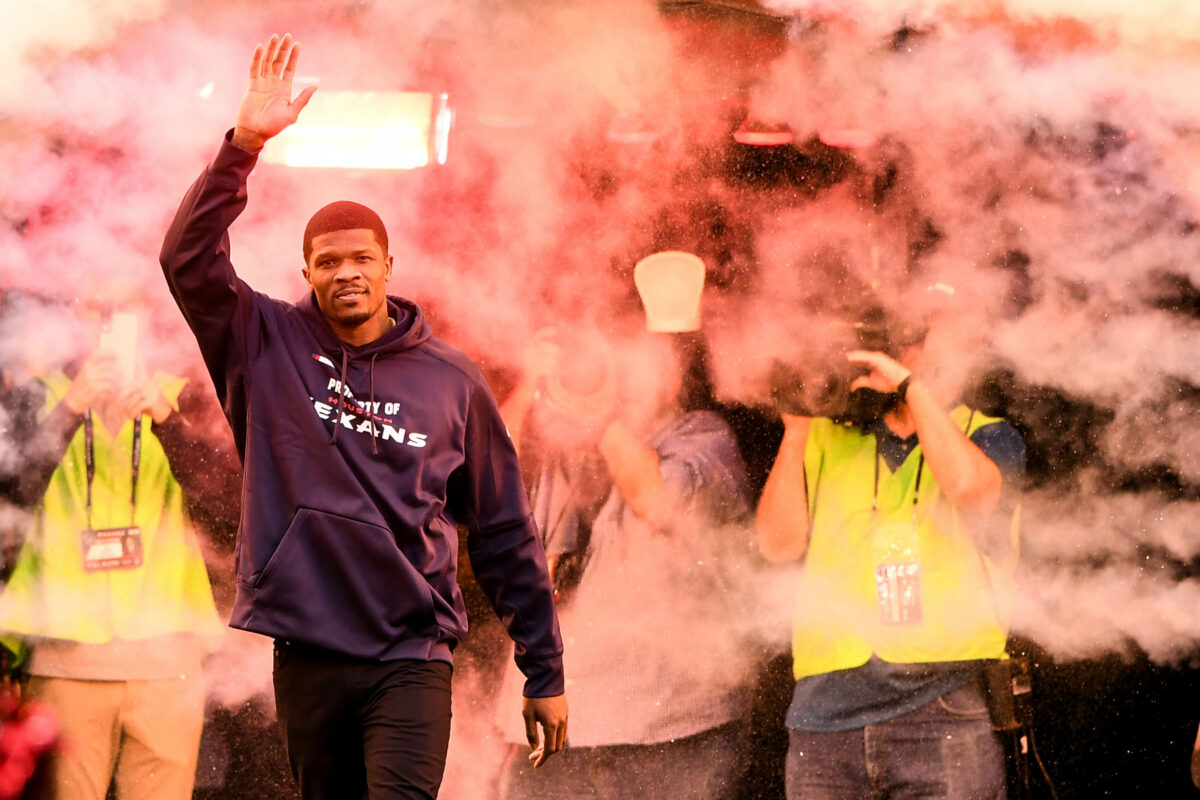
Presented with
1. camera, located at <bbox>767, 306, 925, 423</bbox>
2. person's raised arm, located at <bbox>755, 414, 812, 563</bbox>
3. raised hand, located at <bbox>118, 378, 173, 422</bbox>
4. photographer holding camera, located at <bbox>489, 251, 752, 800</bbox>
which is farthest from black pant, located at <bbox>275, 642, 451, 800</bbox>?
camera, located at <bbox>767, 306, 925, 423</bbox>

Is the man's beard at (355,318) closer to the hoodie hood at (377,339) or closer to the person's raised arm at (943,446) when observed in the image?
the hoodie hood at (377,339)

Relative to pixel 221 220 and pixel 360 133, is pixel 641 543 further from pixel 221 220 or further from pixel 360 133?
pixel 221 220

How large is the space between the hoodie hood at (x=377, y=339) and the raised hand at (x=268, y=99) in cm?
39

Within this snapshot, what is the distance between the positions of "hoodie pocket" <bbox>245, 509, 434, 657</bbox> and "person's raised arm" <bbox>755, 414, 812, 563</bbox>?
65.9 inches

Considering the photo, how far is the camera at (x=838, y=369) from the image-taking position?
3818 millimetres

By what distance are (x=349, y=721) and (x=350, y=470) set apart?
510 millimetres

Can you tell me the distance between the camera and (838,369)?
3.85 meters

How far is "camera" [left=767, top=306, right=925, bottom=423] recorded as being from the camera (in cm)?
382

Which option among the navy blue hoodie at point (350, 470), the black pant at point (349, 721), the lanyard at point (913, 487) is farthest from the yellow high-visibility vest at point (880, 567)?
the black pant at point (349, 721)

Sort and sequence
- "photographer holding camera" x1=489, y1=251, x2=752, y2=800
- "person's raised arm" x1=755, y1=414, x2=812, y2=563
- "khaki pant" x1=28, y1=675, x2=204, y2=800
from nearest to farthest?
"khaki pant" x1=28, y1=675, x2=204, y2=800, "photographer holding camera" x1=489, y1=251, x2=752, y2=800, "person's raised arm" x1=755, y1=414, x2=812, y2=563

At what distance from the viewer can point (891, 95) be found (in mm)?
3900

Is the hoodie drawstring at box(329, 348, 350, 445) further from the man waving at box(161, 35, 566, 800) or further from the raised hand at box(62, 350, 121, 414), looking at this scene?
the raised hand at box(62, 350, 121, 414)

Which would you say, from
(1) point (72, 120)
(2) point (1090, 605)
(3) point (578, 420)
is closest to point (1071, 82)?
(2) point (1090, 605)

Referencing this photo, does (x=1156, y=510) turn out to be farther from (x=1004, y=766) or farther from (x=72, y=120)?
(x=72, y=120)
